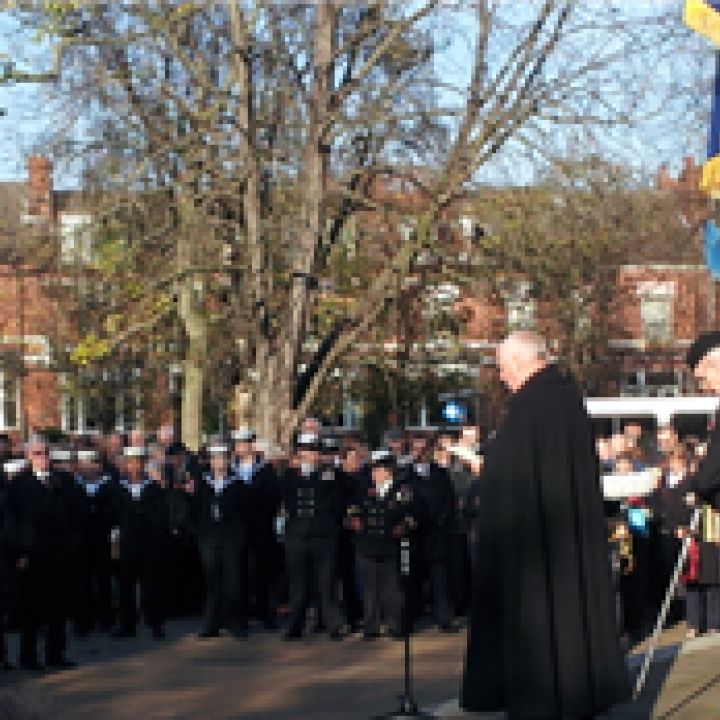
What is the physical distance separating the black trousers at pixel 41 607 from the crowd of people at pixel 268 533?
0.87 m

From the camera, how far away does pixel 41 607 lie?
15.2m

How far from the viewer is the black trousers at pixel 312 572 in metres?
17.4

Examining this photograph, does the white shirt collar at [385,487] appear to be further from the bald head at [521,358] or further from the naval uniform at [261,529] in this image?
the bald head at [521,358]

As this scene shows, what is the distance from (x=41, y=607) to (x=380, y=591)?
3563 mm

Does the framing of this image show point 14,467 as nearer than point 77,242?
Yes

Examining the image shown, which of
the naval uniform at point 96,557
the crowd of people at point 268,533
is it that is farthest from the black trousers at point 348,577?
the naval uniform at point 96,557

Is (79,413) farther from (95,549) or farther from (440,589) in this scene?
(440,589)

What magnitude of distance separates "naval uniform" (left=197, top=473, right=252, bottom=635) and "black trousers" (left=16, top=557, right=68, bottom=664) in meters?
2.66

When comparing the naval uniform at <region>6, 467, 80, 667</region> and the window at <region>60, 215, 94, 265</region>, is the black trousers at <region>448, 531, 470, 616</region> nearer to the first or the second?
the naval uniform at <region>6, 467, 80, 667</region>

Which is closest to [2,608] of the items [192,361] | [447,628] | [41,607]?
[41,607]

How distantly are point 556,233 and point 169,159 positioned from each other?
526cm

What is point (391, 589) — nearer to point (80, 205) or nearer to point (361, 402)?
point (80, 205)

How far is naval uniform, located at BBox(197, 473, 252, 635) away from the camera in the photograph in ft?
→ 57.9

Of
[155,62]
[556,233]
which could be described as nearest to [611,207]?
[556,233]
